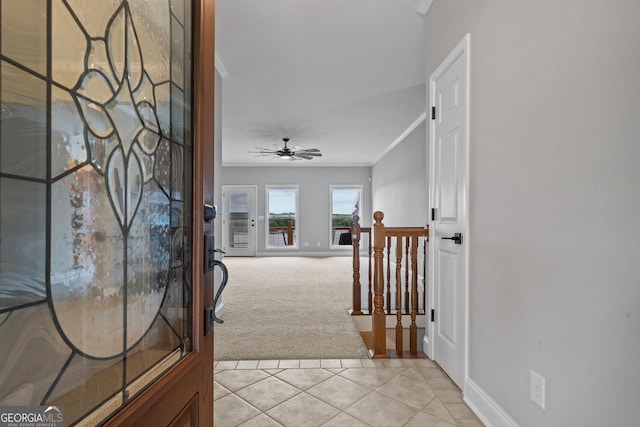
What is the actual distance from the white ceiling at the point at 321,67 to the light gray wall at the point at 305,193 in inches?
120

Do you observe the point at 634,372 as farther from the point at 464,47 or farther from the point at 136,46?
the point at 464,47

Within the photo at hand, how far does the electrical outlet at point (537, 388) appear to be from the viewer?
4.35ft

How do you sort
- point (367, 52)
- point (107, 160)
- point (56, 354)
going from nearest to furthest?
point (56, 354), point (107, 160), point (367, 52)

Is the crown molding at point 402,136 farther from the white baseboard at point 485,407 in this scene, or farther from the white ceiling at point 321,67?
the white baseboard at point 485,407

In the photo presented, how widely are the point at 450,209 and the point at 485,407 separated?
3.79 feet

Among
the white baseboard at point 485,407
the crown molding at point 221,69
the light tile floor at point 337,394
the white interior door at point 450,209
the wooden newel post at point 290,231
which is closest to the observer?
the white baseboard at point 485,407

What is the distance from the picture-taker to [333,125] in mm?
5746

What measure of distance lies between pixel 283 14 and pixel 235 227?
7.44 meters

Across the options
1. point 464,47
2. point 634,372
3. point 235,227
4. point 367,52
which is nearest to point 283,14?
point 367,52

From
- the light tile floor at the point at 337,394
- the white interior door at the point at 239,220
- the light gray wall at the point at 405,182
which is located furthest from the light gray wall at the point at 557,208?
the white interior door at the point at 239,220

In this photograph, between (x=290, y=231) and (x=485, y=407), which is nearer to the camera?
(x=485, y=407)

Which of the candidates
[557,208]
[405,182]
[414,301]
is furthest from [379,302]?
[405,182]

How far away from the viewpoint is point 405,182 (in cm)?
621

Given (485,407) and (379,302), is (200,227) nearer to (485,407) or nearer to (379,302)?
(485,407)
